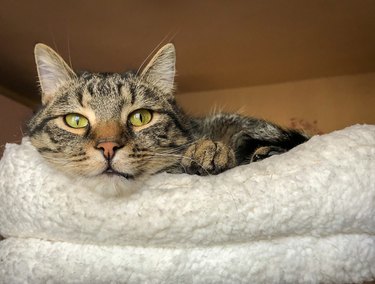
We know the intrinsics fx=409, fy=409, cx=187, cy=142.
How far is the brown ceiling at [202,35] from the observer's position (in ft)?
5.78

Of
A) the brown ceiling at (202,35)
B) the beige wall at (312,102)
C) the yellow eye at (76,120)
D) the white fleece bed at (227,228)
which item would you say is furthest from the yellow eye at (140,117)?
the beige wall at (312,102)

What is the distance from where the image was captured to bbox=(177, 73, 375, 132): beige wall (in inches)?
98.6

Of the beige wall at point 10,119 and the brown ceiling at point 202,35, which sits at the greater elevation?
the brown ceiling at point 202,35

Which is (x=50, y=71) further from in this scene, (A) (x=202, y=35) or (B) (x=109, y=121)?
(A) (x=202, y=35)

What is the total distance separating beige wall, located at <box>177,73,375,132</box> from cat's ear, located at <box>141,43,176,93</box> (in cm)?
128

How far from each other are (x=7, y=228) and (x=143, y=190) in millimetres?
294

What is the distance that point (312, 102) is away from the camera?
8.52 feet

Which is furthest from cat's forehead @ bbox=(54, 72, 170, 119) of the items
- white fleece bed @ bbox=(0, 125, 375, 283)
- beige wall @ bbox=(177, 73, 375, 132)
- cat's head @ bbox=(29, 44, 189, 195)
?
beige wall @ bbox=(177, 73, 375, 132)

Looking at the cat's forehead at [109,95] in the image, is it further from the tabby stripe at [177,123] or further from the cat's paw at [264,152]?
the cat's paw at [264,152]

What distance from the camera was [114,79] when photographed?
3.66 feet

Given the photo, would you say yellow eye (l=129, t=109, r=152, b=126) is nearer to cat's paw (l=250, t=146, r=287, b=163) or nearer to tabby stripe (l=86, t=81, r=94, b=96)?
tabby stripe (l=86, t=81, r=94, b=96)

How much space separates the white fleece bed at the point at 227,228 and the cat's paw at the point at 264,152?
6.1 inches

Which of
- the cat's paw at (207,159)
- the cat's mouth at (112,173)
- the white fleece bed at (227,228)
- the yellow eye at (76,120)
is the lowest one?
the white fleece bed at (227,228)

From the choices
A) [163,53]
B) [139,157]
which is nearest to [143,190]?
[139,157]
